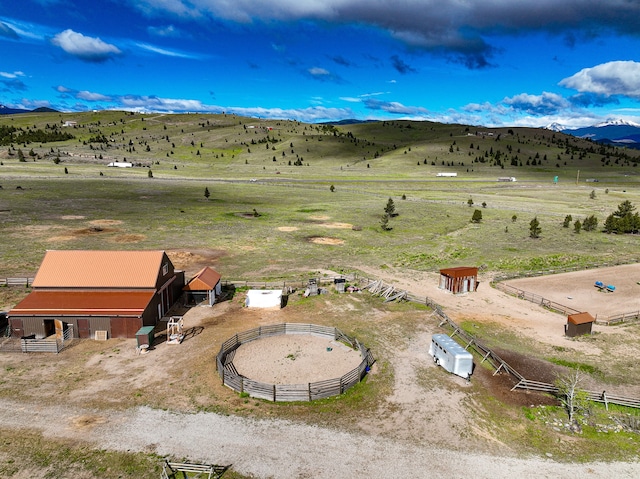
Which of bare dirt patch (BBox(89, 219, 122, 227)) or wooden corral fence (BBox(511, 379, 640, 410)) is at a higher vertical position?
bare dirt patch (BBox(89, 219, 122, 227))

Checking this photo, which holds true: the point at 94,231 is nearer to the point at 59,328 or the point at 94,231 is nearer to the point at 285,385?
the point at 59,328

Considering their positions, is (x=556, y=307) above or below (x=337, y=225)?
below

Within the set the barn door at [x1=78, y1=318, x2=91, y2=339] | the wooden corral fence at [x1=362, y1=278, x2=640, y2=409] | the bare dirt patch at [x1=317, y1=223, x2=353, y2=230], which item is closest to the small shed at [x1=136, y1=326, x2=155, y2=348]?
the barn door at [x1=78, y1=318, x2=91, y2=339]

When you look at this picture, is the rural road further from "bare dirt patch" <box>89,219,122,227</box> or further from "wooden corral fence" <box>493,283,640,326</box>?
"bare dirt patch" <box>89,219,122,227</box>

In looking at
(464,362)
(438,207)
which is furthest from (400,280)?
(438,207)

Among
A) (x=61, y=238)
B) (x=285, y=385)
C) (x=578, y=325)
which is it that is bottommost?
(x=285, y=385)

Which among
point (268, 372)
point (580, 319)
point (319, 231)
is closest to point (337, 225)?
point (319, 231)
